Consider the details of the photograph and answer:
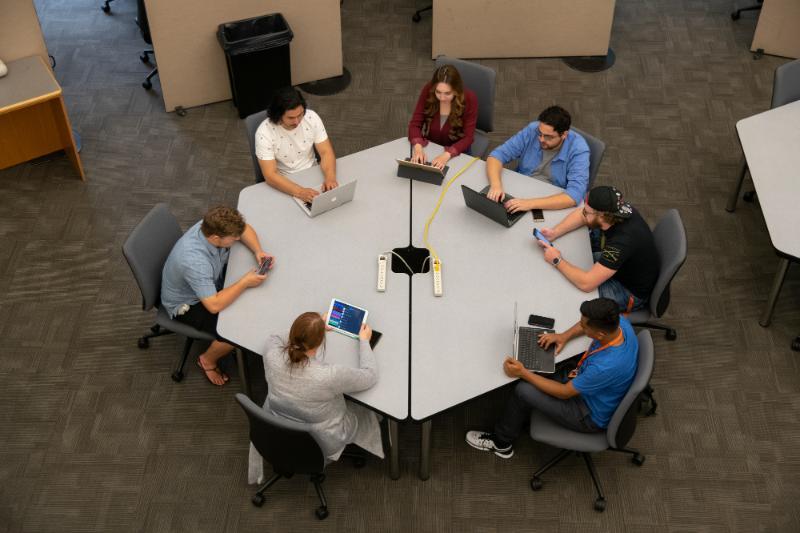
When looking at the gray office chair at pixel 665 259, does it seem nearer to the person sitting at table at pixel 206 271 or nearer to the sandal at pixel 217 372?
the person sitting at table at pixel 206 271

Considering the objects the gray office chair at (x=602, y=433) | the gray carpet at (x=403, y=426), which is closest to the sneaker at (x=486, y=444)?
the gray carpet at (x=403, y=426)

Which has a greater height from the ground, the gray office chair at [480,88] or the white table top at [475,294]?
the gray office chair at [480,88]

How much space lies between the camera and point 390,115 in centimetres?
642

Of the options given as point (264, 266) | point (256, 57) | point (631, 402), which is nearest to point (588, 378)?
point (631, 402)

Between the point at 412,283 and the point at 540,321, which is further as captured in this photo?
the point at 412,283

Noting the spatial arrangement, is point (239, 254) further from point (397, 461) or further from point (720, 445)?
point (720, 445)

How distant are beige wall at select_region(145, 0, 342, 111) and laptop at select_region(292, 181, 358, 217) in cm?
208

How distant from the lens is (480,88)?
17.2 ft

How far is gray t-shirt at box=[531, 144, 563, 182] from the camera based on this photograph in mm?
4772

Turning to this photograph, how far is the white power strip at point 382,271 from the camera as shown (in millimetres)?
4119

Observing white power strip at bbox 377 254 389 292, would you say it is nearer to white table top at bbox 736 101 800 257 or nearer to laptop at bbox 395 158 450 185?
laptop at bbox 395 158 450 185

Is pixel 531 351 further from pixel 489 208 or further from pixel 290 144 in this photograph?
pixel 290 144

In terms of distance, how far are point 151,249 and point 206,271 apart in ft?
1.28

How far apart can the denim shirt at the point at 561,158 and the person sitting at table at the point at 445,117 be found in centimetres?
30
